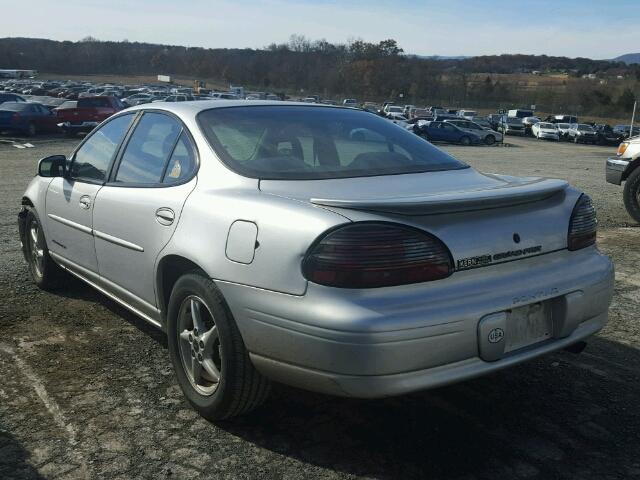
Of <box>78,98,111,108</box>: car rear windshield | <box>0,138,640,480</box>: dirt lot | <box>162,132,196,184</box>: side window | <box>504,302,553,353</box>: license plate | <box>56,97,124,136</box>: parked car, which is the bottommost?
<box>56,97,124,136</box>: parked car

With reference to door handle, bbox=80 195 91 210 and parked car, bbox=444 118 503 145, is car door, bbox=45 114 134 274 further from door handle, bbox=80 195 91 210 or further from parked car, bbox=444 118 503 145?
parked car, bbox=444 118 503 145

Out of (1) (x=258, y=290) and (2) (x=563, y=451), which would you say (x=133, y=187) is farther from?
(2) (x=563, y=451)

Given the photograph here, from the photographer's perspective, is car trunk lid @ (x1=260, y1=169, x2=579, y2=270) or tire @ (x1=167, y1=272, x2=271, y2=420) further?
tire @ (x1=167, y1=272, x2=271, y2=420)

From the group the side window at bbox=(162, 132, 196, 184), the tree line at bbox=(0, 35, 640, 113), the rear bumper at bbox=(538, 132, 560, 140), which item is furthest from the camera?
the tree line at bbox=(0, 35, 640, 113)

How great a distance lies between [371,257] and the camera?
8.22 feet

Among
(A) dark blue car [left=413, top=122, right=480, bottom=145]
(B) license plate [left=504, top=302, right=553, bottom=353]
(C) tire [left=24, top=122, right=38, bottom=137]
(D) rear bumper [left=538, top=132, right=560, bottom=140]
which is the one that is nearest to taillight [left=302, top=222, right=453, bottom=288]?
(B) license plate [left=504, top=302, right=553, bottom=353]

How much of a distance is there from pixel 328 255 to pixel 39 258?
3.50 m

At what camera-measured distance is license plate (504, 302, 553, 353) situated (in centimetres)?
275

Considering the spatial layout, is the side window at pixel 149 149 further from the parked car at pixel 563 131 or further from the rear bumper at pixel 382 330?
the parked car at pixel 563 131

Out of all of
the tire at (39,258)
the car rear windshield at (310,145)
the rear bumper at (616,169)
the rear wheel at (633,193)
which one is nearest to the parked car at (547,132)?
the rear bumper at (616,169)

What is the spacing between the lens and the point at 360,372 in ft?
8.12

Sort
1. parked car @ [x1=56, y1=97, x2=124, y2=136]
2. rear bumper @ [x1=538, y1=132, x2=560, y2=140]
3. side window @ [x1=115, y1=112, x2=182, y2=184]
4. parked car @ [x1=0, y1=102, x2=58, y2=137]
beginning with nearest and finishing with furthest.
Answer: side window @ [x1=115, y1=112, x2=182, y2=184] → parked car @ [x1=0, y1=102, x2=58, y2=137] → parked car @ [x1=56, y1=97, x2=124, y2=136] → rear bumper @ [x1=538, y1=132, x2=560, y2=140]

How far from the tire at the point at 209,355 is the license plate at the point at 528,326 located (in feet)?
3.53

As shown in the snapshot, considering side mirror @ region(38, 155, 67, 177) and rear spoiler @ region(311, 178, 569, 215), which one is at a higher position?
rear spoiler @ region(311, 178, 569, 215)
